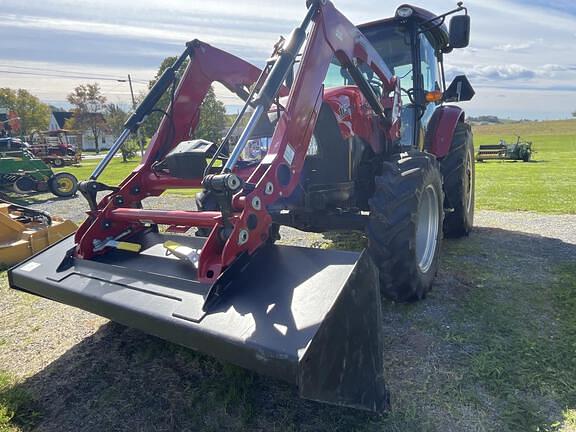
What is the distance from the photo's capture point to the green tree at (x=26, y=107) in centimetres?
5325

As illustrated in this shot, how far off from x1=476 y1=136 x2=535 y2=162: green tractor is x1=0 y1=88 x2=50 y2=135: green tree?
168 feet

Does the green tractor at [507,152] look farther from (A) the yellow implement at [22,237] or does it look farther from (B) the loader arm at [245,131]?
(A) the yellow implement at [22,237]

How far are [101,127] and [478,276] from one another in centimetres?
6132

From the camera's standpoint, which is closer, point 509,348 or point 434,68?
point 509,348

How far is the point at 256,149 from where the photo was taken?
4031 millimetres

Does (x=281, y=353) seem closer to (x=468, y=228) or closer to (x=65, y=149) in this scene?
(x=468, y=228)

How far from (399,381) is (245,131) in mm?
1713

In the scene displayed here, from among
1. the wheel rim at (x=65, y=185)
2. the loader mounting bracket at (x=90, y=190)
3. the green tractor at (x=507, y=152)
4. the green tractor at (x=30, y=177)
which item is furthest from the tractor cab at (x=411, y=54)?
the green tractor at (x=507, y=152)

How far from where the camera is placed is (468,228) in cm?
575

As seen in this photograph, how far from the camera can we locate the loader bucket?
1944 millimetres

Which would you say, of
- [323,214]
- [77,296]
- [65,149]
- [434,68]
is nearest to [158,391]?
[77,296]

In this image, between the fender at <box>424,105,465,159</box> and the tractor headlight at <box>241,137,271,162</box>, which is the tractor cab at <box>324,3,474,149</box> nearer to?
the fender at <box>424,105,465,159</box>

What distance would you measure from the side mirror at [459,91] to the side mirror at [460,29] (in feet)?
4.19

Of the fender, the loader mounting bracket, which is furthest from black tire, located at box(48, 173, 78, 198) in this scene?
the fender
